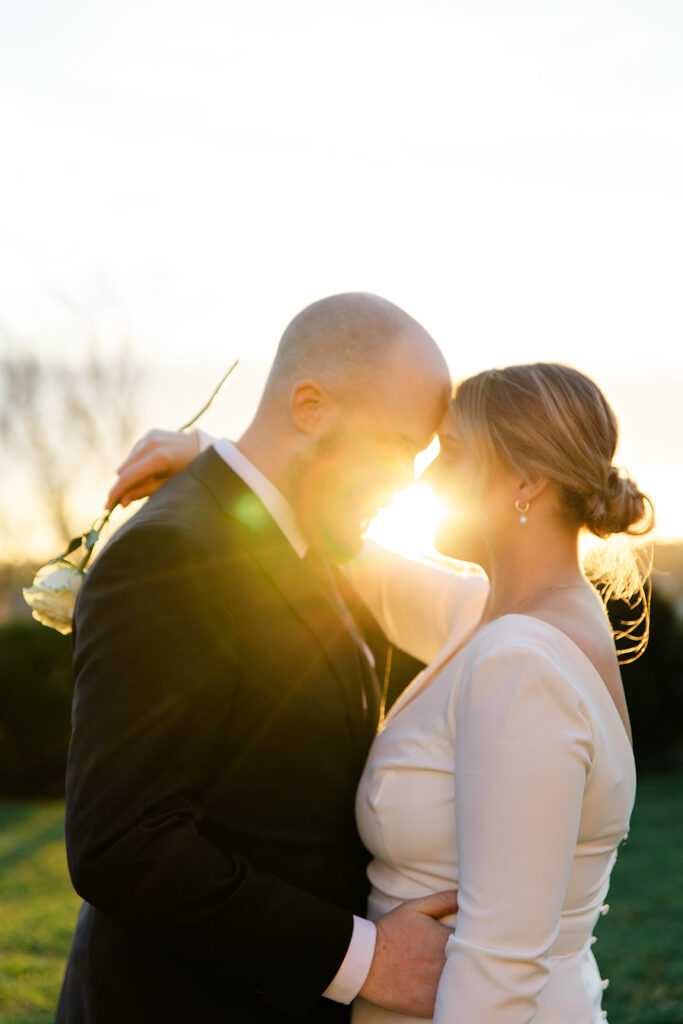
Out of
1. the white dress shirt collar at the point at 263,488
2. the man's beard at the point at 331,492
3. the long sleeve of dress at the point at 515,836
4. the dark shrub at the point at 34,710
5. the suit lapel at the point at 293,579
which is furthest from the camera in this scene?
the dark shrub at the point at 34,710

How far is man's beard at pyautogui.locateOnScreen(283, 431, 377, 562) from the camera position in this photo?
302 cm

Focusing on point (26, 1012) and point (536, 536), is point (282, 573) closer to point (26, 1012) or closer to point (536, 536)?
point (536, 536)

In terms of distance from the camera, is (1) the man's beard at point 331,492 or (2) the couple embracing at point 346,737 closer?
(2) the couple embracing at point 346,737

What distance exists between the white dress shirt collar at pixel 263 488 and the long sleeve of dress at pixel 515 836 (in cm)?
101

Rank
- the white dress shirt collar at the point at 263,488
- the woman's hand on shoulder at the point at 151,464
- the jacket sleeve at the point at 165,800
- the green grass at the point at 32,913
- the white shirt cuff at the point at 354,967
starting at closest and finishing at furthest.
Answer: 1. the jacket sleeve at the point at 165,800
2. the white shirt cuff at the point at 354,967
3. the white dress shirt collar at the point at 263,488
4. the woman's hand on shoulder at the point at 151,464
5. the green grass at the point at 32,913

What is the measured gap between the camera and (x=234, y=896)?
2281 mm

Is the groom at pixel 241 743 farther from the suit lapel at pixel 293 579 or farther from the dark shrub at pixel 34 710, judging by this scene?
the dark shrub at pixel 34 710

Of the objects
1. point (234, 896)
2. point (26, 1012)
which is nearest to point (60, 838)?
point (26, 1012)

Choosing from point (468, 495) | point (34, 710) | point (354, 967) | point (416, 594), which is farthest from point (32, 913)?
point (468, 495)

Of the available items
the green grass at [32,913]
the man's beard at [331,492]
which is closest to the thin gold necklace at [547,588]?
the man's beard at [331,492]

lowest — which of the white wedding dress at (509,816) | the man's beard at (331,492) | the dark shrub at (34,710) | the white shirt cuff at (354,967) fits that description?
the dark shrub at (34,710)

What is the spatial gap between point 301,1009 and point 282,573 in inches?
43.6

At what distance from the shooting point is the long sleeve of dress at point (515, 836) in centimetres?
207

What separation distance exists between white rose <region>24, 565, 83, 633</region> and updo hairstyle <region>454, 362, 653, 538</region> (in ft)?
4.33
